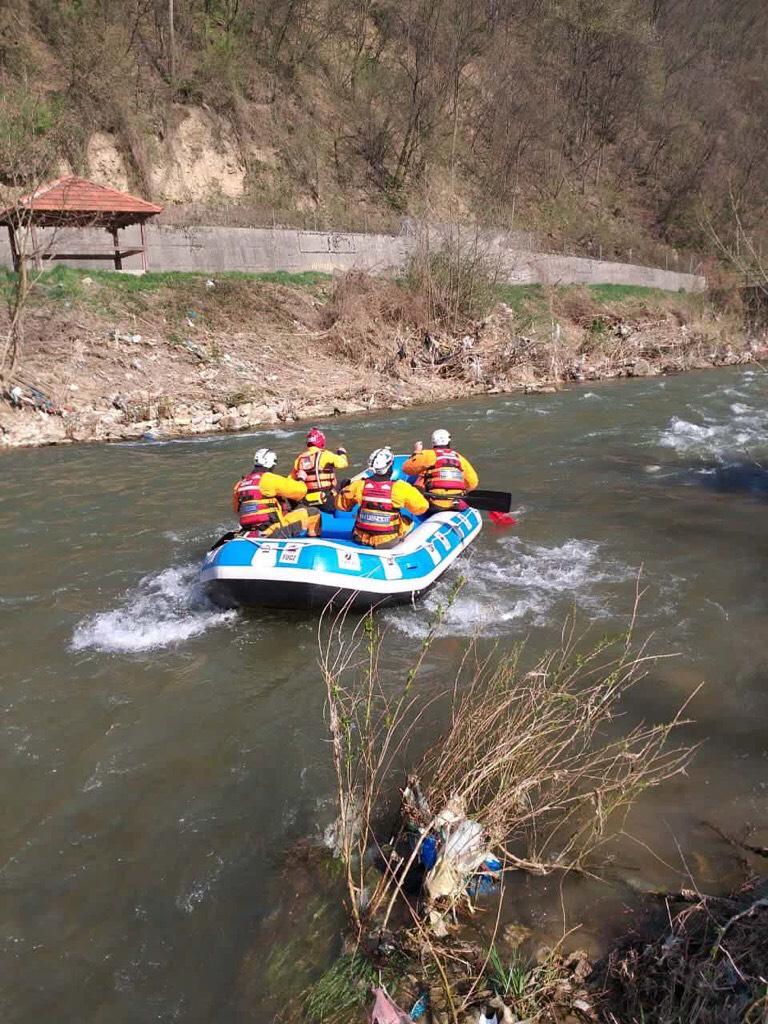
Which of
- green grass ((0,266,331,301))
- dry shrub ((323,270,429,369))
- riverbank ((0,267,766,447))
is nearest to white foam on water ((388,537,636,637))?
riverbank ((0,267,766,447))

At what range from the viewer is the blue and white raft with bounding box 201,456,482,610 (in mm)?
6465

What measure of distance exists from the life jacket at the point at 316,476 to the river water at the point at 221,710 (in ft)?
5.17

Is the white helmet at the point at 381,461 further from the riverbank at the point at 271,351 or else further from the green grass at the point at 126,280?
the green grass at the point at 126,280

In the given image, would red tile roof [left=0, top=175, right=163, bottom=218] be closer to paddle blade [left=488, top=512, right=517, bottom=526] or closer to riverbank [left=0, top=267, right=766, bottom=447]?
riverbank [left=0, top=267, right=766, bottom=447]

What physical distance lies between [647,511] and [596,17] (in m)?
49.8

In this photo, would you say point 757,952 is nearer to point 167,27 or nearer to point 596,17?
point 167,27

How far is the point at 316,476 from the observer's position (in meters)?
8.37

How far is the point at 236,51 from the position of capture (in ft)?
104

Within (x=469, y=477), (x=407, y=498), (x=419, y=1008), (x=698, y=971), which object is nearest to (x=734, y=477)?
(x=469, y=477)

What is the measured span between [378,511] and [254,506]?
130 centimetres

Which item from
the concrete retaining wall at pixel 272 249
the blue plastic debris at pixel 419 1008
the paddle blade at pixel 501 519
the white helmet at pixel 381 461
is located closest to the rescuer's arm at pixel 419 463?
→ the paddle blade at pixel 501 519

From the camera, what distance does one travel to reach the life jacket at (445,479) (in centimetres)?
845

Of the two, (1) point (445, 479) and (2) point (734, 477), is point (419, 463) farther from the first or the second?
(2) point (734, 477)

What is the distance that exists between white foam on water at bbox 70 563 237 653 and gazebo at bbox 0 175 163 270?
11.8 m
